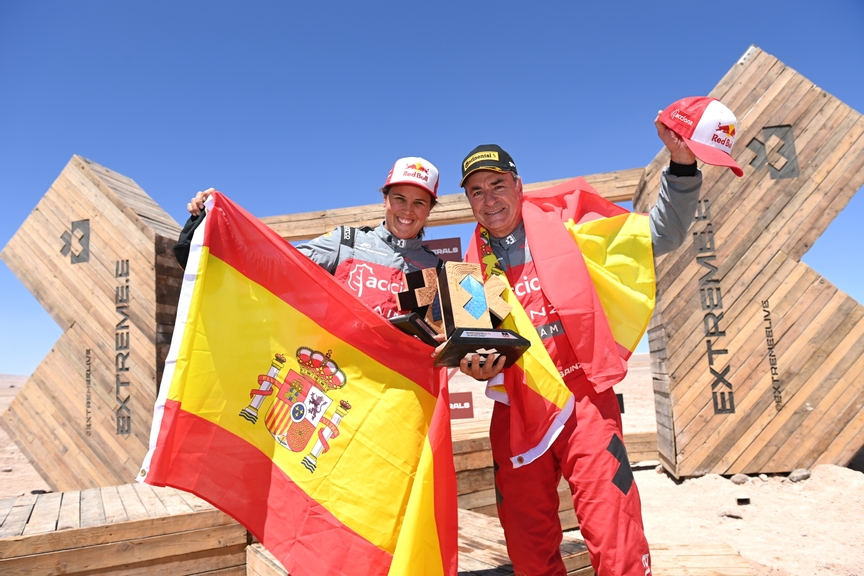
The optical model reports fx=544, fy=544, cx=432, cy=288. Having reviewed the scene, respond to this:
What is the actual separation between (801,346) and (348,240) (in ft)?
17.1

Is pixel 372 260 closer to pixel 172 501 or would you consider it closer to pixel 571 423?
pixel 571 423

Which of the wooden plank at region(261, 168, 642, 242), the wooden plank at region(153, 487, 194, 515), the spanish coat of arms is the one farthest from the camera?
the wooden plank at region(261, 168, 642, 242)

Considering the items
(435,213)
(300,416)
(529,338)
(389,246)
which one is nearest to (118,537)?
(300,416)

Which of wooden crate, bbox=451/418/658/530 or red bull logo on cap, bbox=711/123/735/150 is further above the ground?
red bull logo on cap, bbox=711/123/735/150

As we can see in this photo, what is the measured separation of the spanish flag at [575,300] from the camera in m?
2.16

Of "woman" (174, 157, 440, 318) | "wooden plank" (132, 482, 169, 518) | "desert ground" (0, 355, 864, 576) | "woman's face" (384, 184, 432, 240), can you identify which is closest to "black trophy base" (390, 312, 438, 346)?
"woman" (174, 157, 440, 318)

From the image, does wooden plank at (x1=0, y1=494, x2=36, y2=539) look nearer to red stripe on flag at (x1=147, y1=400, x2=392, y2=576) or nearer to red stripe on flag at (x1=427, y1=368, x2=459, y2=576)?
red stripe on flag at (x1=147, y1=400, x2=392, y2=576)

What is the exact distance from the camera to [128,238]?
21.3 feet

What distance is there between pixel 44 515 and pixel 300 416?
189 cm

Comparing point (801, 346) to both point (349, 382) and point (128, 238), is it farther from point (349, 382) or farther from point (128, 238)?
point (128, 238)

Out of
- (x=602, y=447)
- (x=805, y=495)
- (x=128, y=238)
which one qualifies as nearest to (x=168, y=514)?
(x=602, y=447)

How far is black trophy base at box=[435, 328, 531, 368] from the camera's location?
2.01 metres

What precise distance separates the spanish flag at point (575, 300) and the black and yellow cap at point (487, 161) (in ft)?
0.79

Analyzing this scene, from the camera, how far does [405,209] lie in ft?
8.89
